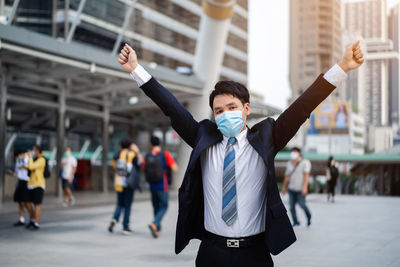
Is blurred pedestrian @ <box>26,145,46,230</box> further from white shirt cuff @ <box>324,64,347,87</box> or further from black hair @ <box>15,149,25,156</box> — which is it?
white shirt cuff @ <box>324,64,347,87</box>

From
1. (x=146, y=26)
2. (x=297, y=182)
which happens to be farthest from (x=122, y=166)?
(x=146, y=26)

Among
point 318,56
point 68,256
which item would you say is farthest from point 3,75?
point 318,56

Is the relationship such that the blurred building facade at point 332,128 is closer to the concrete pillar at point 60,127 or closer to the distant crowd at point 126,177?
the concrete pillar at point 60,127

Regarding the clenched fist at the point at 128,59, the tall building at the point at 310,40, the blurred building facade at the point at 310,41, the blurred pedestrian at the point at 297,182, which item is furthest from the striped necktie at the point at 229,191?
the tall building at the point at 310,40

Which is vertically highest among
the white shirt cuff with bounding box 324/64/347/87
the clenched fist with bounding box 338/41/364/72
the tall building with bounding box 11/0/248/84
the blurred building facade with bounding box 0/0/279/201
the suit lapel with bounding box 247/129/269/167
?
the tall building with bounding box 11/0/248/84

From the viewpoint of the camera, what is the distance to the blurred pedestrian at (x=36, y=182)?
10781 mm

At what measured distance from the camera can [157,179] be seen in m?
9.71

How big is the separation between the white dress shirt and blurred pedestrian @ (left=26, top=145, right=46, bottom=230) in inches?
338

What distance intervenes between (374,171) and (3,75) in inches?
1360

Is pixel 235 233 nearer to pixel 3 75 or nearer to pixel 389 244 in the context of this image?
pixel 389 244

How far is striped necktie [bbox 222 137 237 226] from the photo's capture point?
2.74 metres

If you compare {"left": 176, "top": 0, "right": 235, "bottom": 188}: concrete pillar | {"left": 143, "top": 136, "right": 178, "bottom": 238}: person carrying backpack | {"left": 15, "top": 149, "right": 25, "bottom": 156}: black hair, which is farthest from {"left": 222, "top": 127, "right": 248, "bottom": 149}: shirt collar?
{"left": 176, "top": 0, "right": 235, "bottom": 188}: concrete pillar

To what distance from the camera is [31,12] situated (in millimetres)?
19328

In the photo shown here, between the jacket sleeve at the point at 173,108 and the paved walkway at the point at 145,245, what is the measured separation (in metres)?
4.30
